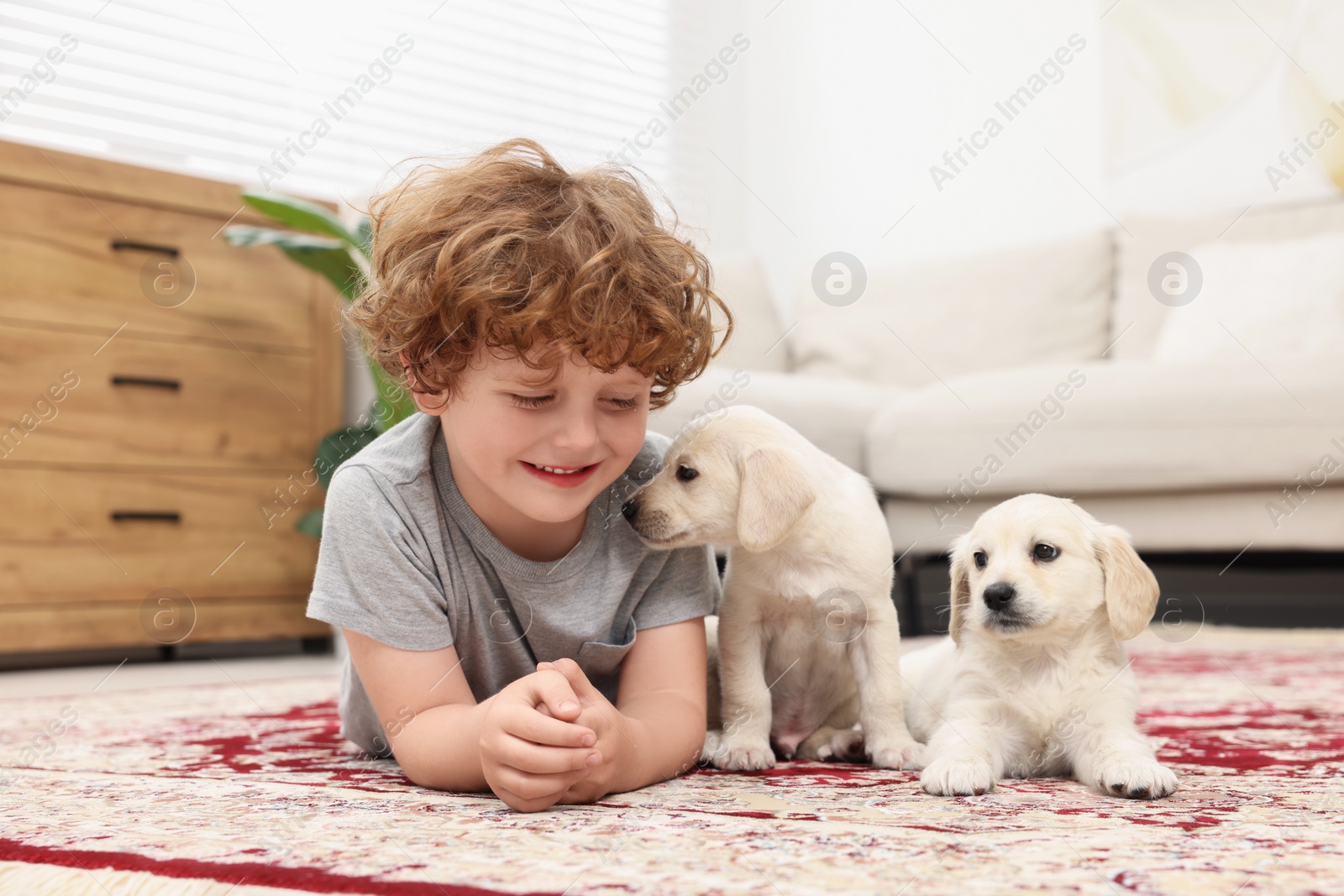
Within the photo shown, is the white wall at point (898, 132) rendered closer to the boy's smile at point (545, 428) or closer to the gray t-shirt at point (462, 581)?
the gray t-shirt at point (462, 581)

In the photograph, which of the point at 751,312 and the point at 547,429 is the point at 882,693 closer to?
the point at 547,429

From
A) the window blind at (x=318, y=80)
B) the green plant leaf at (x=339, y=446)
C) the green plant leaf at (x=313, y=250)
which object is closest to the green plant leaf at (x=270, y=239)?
the green plant leaf at (x=313, y=250)

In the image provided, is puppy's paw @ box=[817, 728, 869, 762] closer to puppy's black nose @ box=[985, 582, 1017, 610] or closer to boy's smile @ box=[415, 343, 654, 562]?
puppy's black nose @ box=[985, 582, 1017, 610]

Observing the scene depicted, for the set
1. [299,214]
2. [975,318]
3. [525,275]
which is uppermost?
[299,214]

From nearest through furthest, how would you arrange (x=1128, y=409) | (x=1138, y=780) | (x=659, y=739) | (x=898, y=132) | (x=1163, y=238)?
1. (x=1138, y=780)
2. (x=659, y=739)
3. (x=1128, y=409)
4. (x=1163, y=238)
5. (x=898, y=132)

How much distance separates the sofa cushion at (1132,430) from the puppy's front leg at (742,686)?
144 centimetres

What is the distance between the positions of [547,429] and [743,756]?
442 millimetres

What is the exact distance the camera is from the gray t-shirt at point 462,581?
47.0 inches

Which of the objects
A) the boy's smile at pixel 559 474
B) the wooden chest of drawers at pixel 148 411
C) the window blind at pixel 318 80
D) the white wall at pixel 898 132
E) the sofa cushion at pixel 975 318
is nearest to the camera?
the boy's smile at pixel 559 474

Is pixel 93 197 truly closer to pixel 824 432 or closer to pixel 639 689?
pixel 824 432

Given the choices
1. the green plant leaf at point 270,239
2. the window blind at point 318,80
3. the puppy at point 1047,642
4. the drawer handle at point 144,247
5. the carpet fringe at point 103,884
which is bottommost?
the carpet fringe at point 103,884

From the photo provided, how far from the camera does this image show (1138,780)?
105cm

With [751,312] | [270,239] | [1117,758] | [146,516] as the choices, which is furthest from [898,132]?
[1117,758]

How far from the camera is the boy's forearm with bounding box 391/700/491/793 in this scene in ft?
3.56
